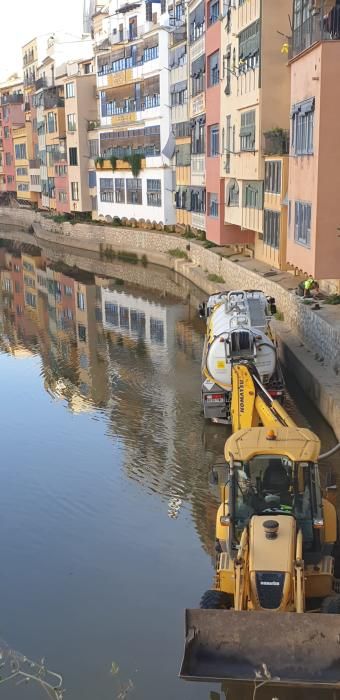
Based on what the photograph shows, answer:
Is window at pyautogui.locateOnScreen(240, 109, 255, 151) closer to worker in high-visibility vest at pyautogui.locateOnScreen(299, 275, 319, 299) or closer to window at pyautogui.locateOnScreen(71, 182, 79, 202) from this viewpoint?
worker in high-visibility vest at pyautogui.locateOnScreen(299, 275, 319, 299)

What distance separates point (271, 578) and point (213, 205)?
1231 inches

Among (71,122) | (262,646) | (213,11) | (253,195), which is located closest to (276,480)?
(262,646)

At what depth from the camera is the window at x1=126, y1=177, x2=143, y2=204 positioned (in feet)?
178

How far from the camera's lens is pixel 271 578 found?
9.19m

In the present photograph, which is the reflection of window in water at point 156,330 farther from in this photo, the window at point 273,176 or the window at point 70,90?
the window at point 70,90

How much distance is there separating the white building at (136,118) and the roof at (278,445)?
133 ft

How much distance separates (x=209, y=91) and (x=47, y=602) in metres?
31.6

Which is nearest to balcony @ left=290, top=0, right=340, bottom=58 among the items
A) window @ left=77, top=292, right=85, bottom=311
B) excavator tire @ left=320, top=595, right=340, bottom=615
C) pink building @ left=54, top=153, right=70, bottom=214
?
excavator tire @ left=320, top=595, right=340, bottom=615

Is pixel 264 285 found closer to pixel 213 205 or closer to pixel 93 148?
pixel 213 205

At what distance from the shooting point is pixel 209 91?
38.8 meters

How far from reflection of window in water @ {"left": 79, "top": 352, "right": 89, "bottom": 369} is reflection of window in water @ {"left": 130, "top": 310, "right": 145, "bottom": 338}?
3.55 meters

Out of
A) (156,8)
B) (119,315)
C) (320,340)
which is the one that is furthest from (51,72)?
(320,340)

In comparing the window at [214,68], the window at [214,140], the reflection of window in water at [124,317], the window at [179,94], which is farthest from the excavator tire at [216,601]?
the window at [179,94]

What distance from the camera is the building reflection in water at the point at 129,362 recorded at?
58.6 feet
